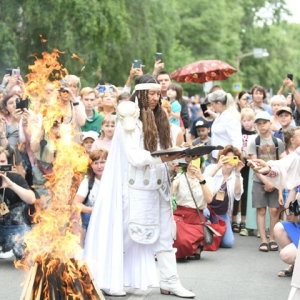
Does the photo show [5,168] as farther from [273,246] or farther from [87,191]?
[273,246]

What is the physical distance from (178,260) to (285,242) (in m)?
2.36

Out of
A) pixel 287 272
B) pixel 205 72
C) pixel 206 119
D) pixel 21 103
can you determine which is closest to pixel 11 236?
pixel 21 103

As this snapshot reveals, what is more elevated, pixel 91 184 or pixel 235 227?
pixel 91 184

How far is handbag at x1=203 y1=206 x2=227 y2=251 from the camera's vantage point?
11.6 metres

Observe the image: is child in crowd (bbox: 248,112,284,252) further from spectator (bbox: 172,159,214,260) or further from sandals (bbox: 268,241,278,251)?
spectator (bbox: 172,159,214,260)

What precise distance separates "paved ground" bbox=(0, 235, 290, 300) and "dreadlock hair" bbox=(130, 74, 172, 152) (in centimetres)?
142

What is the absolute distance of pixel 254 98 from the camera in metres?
15.4

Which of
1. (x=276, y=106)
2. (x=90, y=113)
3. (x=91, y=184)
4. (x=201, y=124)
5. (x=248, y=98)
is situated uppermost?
(x=248, y=98)

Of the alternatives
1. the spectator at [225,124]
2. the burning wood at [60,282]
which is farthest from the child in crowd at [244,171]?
the burning wood at [60,282]

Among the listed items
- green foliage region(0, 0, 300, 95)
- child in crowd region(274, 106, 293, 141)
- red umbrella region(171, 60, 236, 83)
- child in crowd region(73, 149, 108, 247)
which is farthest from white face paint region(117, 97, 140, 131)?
red umbrella region(171, 60, 236, 83)

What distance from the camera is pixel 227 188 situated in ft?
40.8

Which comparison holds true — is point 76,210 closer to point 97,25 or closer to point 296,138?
point 296,138

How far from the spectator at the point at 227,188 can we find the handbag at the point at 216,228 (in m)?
0.19

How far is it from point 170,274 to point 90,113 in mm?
5001
